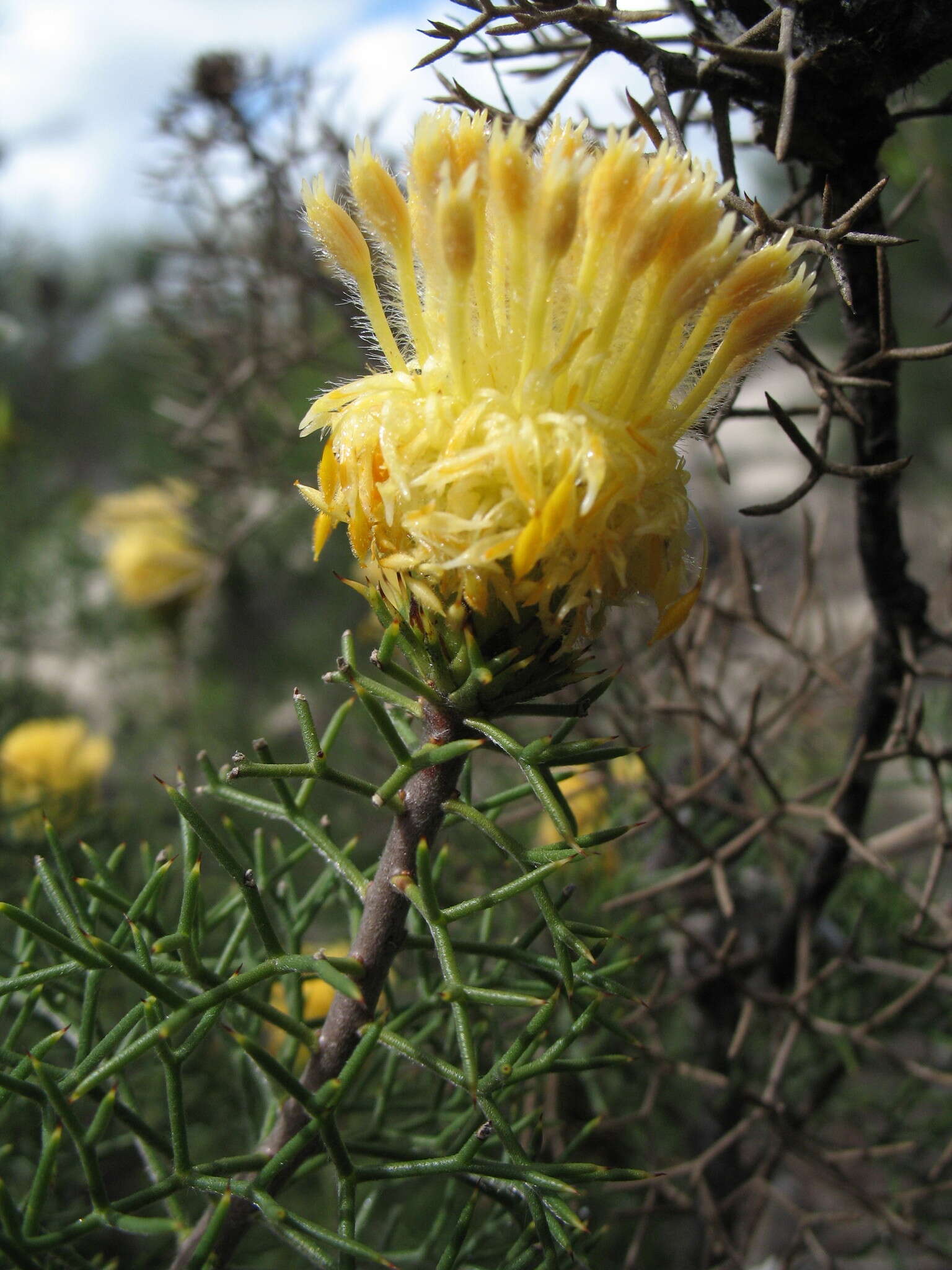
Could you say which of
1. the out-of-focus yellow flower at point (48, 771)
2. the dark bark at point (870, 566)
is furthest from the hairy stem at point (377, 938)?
the out-of-focus yellow flower at point (48, 771)

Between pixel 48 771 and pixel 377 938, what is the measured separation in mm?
877

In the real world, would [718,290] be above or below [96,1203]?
above

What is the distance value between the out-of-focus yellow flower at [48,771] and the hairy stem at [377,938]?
2.16 feet

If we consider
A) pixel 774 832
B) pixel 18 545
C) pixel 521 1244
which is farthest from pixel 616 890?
pixel 18 545

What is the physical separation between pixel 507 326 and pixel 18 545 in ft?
6.29

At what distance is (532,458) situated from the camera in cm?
34

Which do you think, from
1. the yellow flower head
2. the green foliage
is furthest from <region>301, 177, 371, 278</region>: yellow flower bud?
the green foliage

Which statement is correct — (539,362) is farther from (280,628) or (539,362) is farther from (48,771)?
(280,628)

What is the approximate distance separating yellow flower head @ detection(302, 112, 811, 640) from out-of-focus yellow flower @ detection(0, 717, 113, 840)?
0.79 meters

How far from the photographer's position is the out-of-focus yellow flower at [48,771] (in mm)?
1028

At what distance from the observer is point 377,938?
0.43 meters

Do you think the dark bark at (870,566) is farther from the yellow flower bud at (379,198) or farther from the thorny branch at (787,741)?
the yellow flower bud at (379,198)

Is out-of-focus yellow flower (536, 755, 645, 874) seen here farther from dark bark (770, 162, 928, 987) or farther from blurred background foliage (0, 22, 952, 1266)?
dark bark (770, 162, 928, 987)

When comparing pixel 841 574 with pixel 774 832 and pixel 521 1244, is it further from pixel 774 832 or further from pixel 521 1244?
pixel 521 1244
